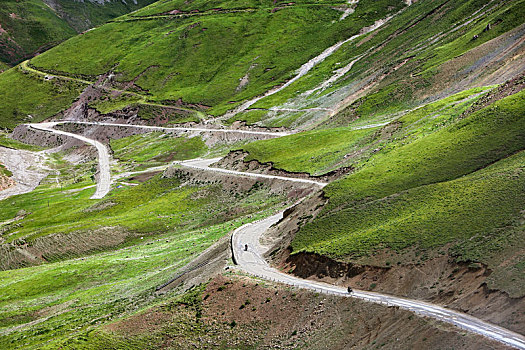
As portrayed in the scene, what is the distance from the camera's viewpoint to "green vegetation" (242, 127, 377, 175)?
9494cm

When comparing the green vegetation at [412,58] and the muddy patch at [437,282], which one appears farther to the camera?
the green vegetation at [412,58]

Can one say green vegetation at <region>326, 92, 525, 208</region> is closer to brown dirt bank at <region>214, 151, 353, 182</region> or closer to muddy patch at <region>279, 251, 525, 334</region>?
muddy patch at <region>279, 251, 525, 334</region>

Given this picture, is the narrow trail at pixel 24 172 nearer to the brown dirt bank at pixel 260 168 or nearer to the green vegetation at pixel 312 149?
the brown dirt bank at pixel 260 168

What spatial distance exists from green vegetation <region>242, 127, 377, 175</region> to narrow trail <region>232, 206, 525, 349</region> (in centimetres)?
2193

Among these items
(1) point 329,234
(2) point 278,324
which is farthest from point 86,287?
(2) point 278,324

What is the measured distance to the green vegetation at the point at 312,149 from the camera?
311ft

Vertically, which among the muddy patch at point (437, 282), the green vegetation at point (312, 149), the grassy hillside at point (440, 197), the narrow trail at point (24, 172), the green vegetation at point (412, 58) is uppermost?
the narrow trail at point (24, 172)

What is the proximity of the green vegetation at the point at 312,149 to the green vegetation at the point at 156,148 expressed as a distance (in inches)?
1900

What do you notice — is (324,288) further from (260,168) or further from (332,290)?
(260,168)

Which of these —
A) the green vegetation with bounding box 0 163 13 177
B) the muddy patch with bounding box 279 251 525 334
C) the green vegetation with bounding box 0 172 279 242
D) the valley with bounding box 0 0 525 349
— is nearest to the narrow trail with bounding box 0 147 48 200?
the green vegetation with bounding box 0 163 13 177

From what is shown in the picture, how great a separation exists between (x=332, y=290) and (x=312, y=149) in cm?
6827

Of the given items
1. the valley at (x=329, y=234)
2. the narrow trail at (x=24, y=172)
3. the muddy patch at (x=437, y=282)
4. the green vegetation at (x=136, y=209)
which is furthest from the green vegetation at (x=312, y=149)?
the narrow trail at (x=24, y=172)

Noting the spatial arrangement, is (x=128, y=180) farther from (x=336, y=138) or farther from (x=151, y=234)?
(x=336, y=138)

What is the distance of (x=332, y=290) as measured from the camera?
43.8 metres
